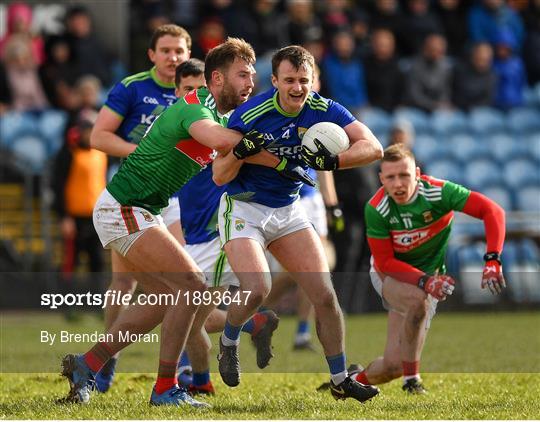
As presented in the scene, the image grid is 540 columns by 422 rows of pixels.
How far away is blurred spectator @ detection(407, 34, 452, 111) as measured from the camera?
60.0 feet

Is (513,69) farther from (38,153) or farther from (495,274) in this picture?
(495,274)

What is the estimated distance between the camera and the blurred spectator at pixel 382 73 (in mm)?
17922

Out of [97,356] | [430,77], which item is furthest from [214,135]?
[430,77]

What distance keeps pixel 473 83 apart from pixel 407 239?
1074 centimetres

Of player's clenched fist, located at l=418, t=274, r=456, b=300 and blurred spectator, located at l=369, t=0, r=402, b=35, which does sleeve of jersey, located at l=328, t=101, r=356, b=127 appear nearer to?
player's clenched fist, located at l=418, t=274, r=456, b=300

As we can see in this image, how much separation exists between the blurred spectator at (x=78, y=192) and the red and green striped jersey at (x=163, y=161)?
7010 mm

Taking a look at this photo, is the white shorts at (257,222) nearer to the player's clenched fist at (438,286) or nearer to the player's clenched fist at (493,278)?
the player's clenched fist at (438,286)

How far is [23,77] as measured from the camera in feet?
55.0

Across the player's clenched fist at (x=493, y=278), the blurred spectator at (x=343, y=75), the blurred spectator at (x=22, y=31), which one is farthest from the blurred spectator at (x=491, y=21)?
the player's clenched fist at (x=493, y=278)

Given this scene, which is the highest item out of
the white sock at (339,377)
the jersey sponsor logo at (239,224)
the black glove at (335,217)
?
the jersey sponsor logo at (239,224)

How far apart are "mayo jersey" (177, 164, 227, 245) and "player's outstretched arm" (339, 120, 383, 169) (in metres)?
1.79

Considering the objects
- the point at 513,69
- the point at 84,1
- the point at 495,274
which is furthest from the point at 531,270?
the point at 495,274

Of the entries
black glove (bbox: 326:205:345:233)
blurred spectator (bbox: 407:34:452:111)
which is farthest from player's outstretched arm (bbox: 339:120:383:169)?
blurred spectator (bbox: 407:34:452:111)

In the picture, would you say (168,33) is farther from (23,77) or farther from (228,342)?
(23,77)
